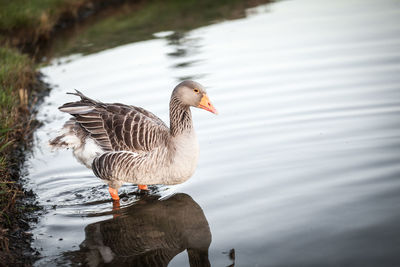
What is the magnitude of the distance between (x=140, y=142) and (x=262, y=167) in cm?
184

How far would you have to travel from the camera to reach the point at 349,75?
31.3 ft

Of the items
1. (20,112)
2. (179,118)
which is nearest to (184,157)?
(179,118)

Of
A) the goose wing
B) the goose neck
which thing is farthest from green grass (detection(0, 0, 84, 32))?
the goose neck

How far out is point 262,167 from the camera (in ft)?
22.4

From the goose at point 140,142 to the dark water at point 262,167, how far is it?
49 centimetres

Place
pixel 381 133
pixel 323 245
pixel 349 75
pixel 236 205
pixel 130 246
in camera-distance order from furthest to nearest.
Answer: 1. pixel 349 75
2. pixel 381 133
3. pixel 236 205
4. pixel 130 246
5. pixel 323 245

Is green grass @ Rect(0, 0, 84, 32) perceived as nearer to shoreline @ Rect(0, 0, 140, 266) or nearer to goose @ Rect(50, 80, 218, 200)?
shoreline @ Rect(0, 0, 140, 266)

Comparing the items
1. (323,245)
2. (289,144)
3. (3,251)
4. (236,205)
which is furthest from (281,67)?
(3,251)

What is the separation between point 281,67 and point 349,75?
5.36 ft

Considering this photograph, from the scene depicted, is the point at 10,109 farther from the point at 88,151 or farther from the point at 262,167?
the point at 262,167

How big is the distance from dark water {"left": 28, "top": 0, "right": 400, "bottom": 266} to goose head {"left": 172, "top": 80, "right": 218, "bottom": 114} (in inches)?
46.8

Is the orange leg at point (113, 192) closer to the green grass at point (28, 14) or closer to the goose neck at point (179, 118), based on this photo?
the goose neck at point (179, 118)

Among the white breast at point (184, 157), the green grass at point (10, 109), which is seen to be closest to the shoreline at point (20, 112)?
the green grass at point (10, 109)

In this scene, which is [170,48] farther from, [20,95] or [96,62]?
[20,95]
